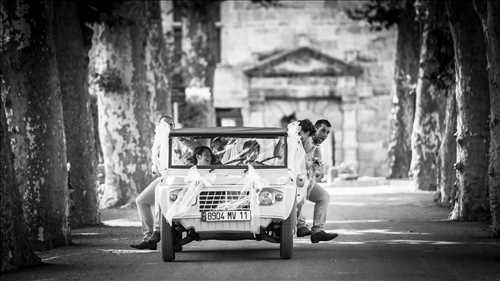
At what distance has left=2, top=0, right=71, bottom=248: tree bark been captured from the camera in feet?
58.7

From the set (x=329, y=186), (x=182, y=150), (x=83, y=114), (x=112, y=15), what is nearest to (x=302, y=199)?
(x=182, y=150)

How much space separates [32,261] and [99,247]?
328 cm

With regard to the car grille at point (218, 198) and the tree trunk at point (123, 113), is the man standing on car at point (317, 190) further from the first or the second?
the tree trunk at point (123, 113)

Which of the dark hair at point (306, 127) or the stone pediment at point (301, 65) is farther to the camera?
the stone pediment at point (301, 65)

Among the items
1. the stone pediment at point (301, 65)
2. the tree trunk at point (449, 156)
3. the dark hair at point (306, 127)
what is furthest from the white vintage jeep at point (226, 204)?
the stone pediment at point (301, 65)

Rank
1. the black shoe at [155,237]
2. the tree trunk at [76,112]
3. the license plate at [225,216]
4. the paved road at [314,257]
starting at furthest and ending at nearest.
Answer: the tree trunk at [76,112] → the black shoe at [155,237] → the license plate at [225,216] → the paved road at [314,257]

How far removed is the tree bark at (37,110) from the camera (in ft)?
58.7

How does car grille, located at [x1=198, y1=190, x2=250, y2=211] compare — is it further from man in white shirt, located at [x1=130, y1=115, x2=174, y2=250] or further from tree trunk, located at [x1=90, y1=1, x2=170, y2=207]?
tree trunk, located at [x1=90, y1=1, x2=170, y2=207]

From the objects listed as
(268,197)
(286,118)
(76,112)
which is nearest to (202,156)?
(268,197)

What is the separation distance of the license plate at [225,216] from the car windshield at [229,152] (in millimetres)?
823

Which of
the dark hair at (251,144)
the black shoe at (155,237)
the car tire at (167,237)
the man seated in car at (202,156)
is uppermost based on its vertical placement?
the dark hair at (251,144)

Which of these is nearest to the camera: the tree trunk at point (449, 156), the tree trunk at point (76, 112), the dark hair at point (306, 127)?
the dark hair at point (306, 127)

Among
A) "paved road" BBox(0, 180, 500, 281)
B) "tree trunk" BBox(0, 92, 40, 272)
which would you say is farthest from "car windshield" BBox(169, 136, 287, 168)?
"tree trunk" BBox(0, 92, 40, 272)

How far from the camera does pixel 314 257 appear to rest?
52.0 ft
